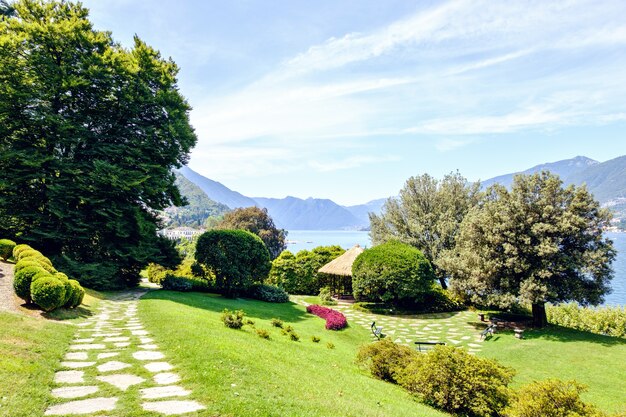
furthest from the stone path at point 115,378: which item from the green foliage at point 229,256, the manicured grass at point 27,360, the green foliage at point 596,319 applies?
the green foliage at point 596,319

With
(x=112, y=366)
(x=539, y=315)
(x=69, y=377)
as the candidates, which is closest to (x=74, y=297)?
(x=112, y=366)

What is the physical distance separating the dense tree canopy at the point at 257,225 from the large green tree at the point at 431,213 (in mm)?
28152

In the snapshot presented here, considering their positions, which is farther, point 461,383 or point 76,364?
point 461,383

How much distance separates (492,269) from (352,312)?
9.04 m

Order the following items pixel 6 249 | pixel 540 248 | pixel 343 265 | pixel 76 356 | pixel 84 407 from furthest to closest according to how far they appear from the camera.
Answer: pixel 343 265, pixel 540 248, pixel 6 249, pixel 76 356, pixel 84 407

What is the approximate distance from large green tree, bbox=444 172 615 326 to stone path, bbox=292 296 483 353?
86.8 inches

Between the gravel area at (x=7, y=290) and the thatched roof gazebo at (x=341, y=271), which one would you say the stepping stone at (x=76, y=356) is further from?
the thatched roof gazebo at (x=341, y=271)

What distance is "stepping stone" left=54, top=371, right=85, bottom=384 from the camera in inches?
209

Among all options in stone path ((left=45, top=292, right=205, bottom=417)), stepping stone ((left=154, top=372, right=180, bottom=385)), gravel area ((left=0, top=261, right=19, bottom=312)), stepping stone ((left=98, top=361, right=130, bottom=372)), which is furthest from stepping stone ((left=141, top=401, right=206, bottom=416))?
gravel area ((left=0, top=261, right=19, bottom=312))

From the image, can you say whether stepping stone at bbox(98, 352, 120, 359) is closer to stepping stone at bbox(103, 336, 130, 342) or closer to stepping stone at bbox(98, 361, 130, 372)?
stepping stone at bbox(98, 361, 130, 372)

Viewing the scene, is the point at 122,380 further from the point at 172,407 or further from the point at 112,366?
the point at 172,407

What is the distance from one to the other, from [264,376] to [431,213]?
2744 cm

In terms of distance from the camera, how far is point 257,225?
58875 millimetres

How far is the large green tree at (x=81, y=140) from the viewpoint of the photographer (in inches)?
681
